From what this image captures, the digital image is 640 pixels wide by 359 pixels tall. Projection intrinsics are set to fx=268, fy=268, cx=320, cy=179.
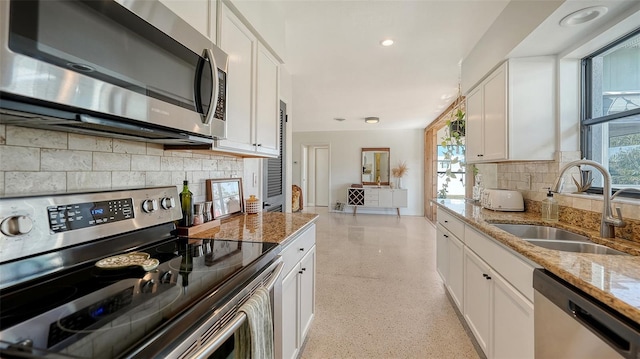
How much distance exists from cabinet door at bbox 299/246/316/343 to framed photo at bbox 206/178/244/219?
631mm

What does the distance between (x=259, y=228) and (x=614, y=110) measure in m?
2.39

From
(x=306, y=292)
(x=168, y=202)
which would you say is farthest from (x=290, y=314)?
(x=168, y=202)

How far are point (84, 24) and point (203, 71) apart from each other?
45cm

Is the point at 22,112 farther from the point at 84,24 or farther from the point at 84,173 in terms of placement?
the point at 84,173

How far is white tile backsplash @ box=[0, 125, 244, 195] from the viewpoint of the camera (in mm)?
836

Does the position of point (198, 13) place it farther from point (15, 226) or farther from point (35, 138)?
point (15, 226)

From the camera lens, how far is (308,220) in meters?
1.83

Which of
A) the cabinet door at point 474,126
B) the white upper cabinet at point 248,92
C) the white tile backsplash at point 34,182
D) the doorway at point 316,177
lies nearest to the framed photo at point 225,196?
the white upper cabinet at point 248,92

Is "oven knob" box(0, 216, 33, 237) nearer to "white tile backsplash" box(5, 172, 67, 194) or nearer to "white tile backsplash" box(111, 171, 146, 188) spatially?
"white tile backsplash" box(5, 172, 67, 194)

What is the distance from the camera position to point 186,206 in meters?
1.45

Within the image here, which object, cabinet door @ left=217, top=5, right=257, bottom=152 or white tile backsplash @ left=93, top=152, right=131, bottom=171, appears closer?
white tile backsplash @ left=93, top=152, right=131, bottom=171

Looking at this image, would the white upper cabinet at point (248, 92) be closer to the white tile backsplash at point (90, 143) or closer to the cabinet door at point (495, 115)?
the white tile backsplash at point (90, 143)

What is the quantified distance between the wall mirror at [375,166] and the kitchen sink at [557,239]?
553 cm

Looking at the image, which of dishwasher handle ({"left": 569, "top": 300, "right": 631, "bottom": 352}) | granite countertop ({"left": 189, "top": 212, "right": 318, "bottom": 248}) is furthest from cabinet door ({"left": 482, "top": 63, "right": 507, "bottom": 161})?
granite countertop ({"left": 189, "top": 212, "right": 318, "bottom": 248})
